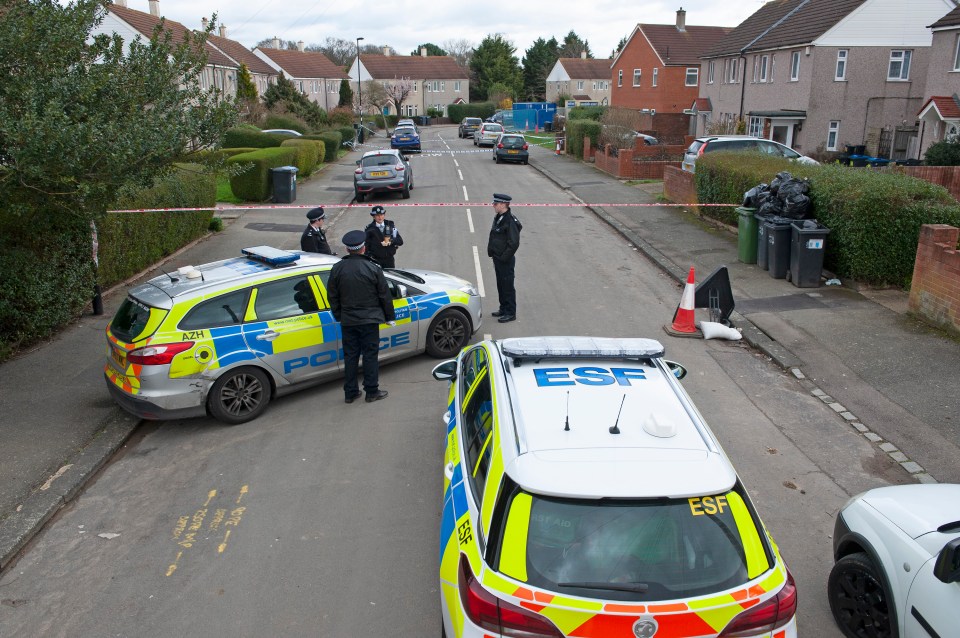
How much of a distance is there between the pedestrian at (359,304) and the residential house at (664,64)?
4375cm

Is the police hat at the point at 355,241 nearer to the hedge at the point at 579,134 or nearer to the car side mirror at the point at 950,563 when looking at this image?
the car side mirror at the point at 950,563

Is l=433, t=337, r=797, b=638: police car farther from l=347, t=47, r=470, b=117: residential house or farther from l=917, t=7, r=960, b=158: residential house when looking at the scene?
l=347, t=47, r=470, b=117: residential house

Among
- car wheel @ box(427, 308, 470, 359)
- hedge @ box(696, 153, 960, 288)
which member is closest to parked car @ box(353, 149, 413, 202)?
hedge @ box(696, 153, 960, 288)

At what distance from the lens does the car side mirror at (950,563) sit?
3.46m

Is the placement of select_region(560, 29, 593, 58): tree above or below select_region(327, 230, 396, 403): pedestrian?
above

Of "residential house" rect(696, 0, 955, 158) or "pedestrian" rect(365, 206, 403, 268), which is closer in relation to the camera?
"pedestrian" rect(365, 206, 403, 268)

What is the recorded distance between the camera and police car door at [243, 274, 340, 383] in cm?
762

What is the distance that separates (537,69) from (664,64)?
52.5 m

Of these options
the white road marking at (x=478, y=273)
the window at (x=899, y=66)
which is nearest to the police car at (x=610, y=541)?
the white road marking at (x=478, y=273)

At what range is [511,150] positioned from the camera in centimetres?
3556

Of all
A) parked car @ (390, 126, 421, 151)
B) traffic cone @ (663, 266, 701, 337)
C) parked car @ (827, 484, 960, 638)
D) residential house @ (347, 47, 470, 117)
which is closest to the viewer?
parked car @ (827, 484, 960, 638)

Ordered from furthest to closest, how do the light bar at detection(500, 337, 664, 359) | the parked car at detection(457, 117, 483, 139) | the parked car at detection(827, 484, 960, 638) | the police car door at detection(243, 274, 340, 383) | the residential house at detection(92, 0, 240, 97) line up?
the parked car at detection(457, 117, 483, 139) < the residential house at detection(92, 0, 240, 97) < the police car door at detection(243, 274, 340, 383) < the light bar at detection(500, 337, 664, 359) < the parked car at detection(827, 484, 960, 638)

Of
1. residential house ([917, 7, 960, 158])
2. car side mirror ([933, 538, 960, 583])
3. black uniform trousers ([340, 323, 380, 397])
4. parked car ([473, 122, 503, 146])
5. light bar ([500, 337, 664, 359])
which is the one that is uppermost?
residential house ([917, 7, 960, 158])

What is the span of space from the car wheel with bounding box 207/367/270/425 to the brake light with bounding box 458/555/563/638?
15.6 feet
